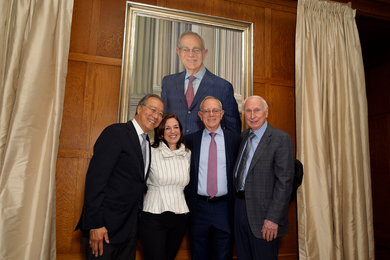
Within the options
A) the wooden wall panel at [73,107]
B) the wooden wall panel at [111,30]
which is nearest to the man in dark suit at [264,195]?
the wooden wall panel at [73,107]

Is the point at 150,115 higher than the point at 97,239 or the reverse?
higher

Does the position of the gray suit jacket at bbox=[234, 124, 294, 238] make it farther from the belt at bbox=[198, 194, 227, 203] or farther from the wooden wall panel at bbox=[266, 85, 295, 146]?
the wooden wall panel at bbox=[266, 85, 295, 146]

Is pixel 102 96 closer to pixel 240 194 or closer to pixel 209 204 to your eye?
pixel 209 204

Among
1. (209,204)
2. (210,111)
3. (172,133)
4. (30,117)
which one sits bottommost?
(209,204)

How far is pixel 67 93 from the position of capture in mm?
2555

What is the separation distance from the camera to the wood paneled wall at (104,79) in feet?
8.09

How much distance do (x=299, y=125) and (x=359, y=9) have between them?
1.83m

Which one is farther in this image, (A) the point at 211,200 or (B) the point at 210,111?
(B) the point at 210,111

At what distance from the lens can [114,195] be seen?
5.71 feet

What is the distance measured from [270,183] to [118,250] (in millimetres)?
1141

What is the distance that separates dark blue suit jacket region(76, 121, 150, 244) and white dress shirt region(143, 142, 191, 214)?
117mm

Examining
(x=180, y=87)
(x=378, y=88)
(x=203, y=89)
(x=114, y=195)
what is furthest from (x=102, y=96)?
(x=378, y=88)

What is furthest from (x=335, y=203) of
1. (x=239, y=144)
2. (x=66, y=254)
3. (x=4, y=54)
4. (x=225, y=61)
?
(x=4, y=54)

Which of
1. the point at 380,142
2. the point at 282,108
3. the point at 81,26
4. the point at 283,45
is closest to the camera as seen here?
the point at 81,26
